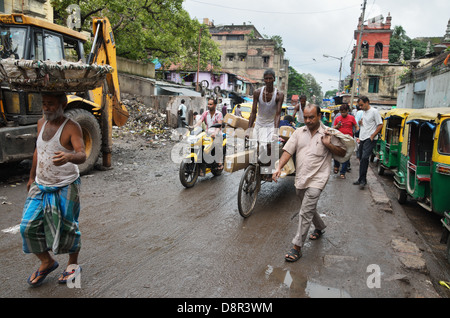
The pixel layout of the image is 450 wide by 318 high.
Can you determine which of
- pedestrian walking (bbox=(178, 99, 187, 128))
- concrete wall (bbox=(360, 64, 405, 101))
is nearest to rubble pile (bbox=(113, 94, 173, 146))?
pedestrian walking (bbox=(178, 99, 187, 128))

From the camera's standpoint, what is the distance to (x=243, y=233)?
4.71 meters

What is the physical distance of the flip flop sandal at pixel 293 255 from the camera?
383cm

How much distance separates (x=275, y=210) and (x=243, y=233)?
135 centimetres

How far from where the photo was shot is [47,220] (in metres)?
3.02

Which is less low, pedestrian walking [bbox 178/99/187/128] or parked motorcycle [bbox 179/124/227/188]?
pedestrian walking [bbox 178/99/187/128]

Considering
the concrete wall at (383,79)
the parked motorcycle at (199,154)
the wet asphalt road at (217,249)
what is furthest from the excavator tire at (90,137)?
the concrete wall at (383,79)

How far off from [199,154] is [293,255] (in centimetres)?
388

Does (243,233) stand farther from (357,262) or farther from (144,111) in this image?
(144,111)

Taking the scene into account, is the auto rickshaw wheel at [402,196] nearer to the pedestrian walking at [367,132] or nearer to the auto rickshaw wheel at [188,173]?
the pedestrian walking at [367,132]

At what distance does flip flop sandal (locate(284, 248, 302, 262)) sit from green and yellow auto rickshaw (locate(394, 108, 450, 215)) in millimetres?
2614

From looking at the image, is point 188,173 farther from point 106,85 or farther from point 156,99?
point 156,99

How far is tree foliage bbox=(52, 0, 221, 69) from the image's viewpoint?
648 inches

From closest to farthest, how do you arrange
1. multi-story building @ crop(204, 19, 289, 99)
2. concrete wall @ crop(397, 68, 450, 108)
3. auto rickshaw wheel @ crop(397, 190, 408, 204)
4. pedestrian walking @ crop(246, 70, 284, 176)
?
pedestrian walking @ crop(246, 70, 284, 176) → auto rickshaw wheel @ crop(397, 190, 408, 204) → concrete wall @ crop(397, 68, 450, 108) → multi-story building @ crop(204, 19, 289, 99)

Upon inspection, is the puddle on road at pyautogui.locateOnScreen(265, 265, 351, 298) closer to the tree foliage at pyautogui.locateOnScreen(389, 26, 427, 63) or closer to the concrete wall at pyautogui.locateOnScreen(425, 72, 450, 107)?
the concrete wall at pyautogui.locateOnScreen(425, 72, 450, 107)
